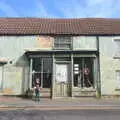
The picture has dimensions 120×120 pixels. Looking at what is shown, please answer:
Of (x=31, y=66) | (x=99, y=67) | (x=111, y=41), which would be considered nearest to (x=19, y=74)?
(x=31, y=66)

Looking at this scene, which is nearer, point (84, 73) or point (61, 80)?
point (61, 80)

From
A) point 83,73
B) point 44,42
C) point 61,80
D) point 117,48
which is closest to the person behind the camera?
point 61,80

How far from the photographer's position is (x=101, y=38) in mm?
25438

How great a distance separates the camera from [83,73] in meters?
24.3

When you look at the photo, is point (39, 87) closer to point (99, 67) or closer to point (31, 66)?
point (31, 66)

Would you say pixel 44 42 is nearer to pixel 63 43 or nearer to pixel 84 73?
pixel 63 43

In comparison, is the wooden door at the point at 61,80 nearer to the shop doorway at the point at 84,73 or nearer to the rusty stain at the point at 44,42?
the shop doorway at the point at 84,73

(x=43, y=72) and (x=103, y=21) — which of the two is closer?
(x=43, y=72)

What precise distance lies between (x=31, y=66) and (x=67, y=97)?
386 centimetres

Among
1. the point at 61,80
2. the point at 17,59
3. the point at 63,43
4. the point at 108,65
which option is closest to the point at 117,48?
the point at 108,65

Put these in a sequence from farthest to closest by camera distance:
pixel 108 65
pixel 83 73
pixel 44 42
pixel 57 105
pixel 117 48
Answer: pixel 117 48 → pixel 44 42 → pixel 108 65 → pixel 83 73 → pixel 57 105

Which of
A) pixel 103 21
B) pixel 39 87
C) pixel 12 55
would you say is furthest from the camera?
pixel 103 21

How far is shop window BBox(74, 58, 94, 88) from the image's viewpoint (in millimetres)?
24172

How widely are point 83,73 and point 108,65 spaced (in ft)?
7.67
